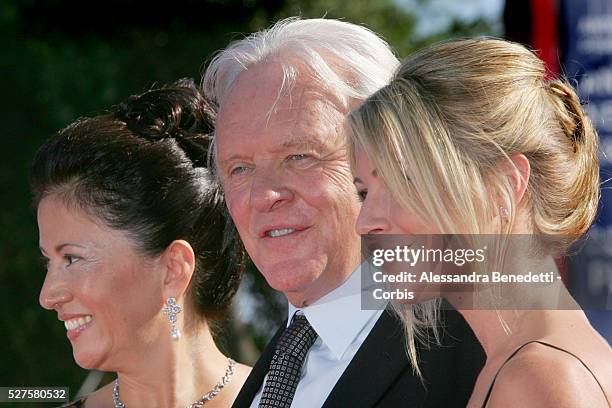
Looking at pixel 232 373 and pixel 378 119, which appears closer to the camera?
pixel 378 119

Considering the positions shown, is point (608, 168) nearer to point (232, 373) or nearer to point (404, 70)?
point (232, 373)

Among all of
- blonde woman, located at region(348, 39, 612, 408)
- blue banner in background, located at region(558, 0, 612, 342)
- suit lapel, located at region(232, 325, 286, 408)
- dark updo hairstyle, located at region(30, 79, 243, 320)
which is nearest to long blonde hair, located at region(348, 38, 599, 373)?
blonde woman, located at region(348, 39, 612, 408)

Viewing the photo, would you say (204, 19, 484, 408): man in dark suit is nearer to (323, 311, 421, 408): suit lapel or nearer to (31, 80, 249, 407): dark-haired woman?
(323, 311, 421, 408): suit lapel

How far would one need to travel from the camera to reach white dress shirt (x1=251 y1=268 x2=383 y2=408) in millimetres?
2516

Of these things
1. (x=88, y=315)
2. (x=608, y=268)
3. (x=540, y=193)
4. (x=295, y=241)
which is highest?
(x=540, y=193)

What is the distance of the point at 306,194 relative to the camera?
101 inches

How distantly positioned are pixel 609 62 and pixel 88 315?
6.50 ft

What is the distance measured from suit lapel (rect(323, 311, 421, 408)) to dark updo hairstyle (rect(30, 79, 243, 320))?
0.80 metres

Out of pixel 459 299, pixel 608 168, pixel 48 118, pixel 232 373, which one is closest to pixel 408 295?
pixel 459 299

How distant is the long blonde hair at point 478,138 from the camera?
1925 millimetres

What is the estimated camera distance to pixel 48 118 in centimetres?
654

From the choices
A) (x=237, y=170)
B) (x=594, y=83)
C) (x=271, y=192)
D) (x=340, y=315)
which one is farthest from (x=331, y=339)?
(x=594, y=83)

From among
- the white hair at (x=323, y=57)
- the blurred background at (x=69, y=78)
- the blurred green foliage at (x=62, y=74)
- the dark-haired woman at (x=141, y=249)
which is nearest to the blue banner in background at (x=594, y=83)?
the white hair at (x=323, y=57)

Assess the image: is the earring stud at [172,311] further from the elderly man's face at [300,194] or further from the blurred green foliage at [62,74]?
the blurred green foliage at [62,74]
